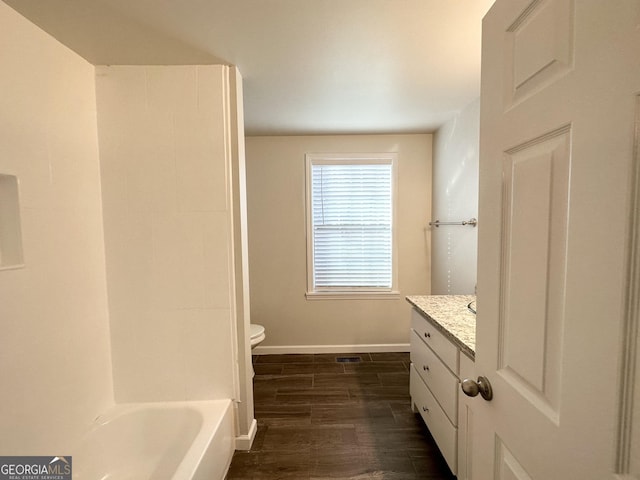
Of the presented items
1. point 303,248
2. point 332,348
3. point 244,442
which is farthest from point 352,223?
point 244,442

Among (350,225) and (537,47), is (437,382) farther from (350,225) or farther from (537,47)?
(350,225)

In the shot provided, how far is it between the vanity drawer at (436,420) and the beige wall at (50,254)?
6.03 feet

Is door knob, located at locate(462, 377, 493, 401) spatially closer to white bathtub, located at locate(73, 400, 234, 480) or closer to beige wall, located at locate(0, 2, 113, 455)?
white bathtub, located at locate(73, 400, 234, 480)

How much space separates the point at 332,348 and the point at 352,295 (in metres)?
0.60

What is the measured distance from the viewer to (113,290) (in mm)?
1638

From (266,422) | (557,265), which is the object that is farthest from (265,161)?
(557,265)

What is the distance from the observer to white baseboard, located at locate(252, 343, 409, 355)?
303 centimetres

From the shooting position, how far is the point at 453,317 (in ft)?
5.19

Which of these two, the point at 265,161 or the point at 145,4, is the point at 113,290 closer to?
the point at 145,4

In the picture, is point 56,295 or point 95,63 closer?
point 56,295

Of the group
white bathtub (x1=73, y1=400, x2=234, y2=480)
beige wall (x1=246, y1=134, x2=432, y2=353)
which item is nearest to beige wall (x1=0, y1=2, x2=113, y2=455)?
white bathtub (x1=73, y1=400, x2=234, y2=480)

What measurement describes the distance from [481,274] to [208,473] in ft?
4.87

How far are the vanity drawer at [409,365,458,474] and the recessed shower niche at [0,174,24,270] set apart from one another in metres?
2.06

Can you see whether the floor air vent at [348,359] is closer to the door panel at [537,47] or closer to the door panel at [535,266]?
the door panel at [535,266]
